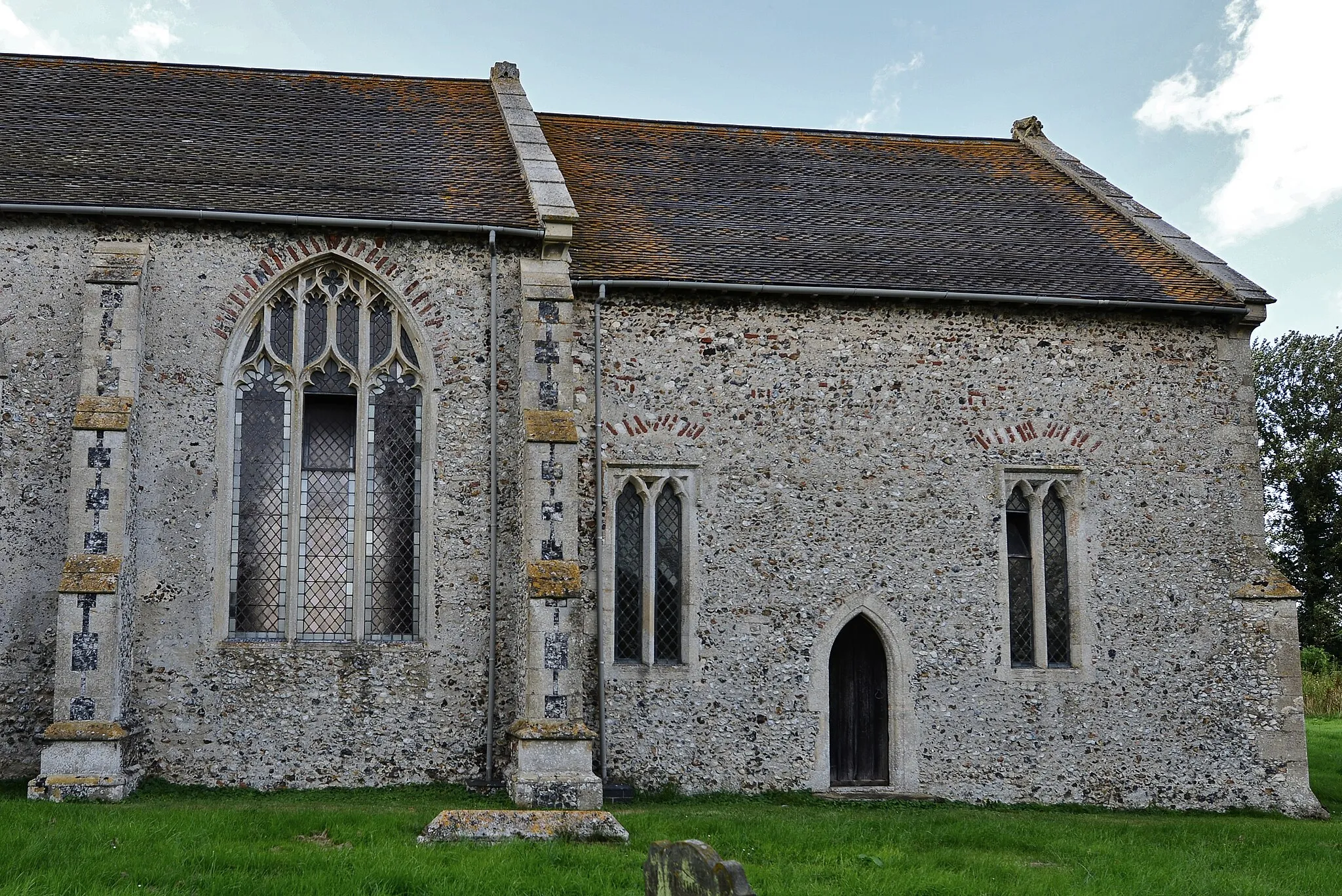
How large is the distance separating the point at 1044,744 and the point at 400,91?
1289 cm

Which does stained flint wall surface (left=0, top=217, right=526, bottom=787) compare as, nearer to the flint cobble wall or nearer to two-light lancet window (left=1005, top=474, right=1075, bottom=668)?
the flint cobble wall

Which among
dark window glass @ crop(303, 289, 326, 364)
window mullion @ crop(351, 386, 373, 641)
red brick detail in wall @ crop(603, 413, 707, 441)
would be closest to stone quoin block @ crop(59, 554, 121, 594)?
window mullion @ crop(351, 386, 373, 641)

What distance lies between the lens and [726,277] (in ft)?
46.8

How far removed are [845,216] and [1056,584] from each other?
5.85 metres

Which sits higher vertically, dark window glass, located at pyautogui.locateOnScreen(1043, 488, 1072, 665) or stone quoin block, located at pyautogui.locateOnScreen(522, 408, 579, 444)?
stone quoin block, located at pyautogui.locateOnScreen(522, 408, 579, 444)

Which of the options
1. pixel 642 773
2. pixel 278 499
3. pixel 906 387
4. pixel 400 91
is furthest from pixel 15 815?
pixel 400 91

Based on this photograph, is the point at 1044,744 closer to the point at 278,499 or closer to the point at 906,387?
the point at 906,387

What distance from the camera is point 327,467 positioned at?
1338cm

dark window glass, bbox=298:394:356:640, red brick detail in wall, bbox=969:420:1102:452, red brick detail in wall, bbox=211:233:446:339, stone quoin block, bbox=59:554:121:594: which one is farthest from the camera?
red brick detail in wall, bbox=969:420:1102:452

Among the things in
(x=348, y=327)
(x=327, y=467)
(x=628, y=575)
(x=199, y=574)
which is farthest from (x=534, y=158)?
(x=199, y=574)

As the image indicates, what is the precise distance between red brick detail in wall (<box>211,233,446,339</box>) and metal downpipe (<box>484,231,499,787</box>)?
2.23ft

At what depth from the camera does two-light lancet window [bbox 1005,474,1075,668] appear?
1457 cm

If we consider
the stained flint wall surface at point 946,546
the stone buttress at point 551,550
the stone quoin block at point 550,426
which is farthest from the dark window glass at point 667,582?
the stone quoin block at point 550,426

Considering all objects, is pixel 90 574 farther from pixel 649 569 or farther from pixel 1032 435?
pixel 1032 435
